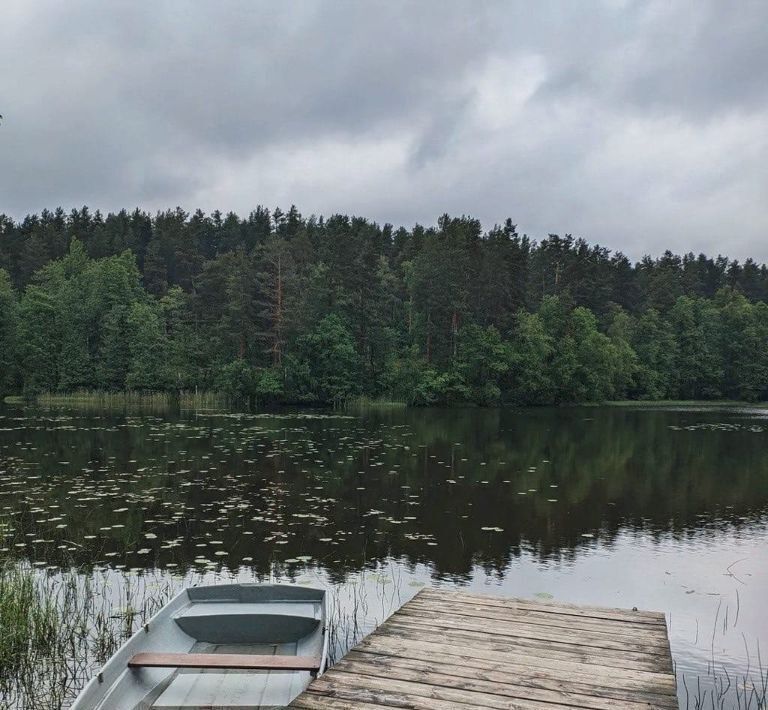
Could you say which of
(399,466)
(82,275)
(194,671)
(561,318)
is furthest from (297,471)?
(82,275)

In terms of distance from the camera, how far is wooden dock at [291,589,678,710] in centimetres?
492

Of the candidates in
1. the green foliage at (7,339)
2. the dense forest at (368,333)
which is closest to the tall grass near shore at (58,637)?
the dense forest at (368,333)

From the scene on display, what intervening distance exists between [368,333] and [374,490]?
45.7 meters

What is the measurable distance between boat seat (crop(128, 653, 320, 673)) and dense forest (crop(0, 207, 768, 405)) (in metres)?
51.5

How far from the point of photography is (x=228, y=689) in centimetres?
600

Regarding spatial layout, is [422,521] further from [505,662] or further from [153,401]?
[153,401]

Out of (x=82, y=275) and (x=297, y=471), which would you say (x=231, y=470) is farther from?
(x=82, y=275)

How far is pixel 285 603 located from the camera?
789 centimetres

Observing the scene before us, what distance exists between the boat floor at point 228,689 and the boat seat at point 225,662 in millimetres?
201

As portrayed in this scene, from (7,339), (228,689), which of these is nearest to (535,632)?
(228,689)

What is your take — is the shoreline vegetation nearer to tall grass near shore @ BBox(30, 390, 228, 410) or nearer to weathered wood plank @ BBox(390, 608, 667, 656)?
tall grass near shore @ BBox(30, 390, 228, 410)

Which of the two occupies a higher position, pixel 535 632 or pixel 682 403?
pixel 535 632

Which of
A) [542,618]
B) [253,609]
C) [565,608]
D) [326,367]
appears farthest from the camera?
[326,367]

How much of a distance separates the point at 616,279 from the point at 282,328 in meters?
45.8
